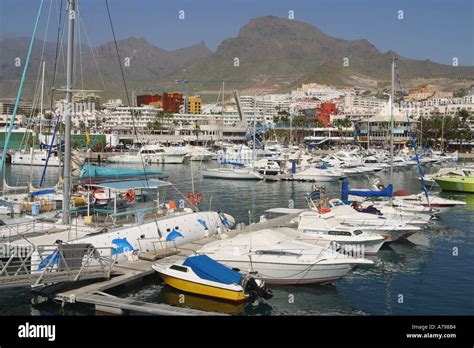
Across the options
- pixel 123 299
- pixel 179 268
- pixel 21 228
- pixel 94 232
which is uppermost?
pixel 94 232

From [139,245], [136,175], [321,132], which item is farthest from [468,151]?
[139,245]

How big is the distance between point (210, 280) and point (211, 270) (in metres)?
0.47

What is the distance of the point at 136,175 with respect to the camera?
40219mm

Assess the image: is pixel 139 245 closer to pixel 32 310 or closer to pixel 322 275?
pixel 32 310

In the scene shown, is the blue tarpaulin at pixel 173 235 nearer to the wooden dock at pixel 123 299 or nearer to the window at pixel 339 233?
the wooden dock at pixel 123 299

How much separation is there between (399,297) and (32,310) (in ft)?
49.8

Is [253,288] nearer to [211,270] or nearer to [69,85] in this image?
[211,270]

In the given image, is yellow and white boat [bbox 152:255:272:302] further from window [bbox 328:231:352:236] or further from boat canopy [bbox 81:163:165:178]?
boat canopy [bbox 81:163:165:178]

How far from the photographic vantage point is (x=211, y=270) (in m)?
22.6

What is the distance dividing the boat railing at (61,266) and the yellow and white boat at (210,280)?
2.60 metres

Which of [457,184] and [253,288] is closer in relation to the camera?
[253,288]

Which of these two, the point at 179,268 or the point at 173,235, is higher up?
the point at 173,235

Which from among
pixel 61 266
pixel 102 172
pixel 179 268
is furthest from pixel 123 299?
pixel 102 172

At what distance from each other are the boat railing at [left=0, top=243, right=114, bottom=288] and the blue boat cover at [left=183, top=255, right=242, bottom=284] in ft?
11.8
